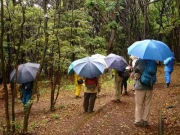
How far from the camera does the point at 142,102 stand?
723 cm

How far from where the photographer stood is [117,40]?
34781mm

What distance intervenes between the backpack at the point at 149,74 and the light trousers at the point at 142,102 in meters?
0.30

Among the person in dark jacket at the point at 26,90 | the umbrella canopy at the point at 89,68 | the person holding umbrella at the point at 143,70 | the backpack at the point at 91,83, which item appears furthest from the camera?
the person in dark jacket at the point at 26,90

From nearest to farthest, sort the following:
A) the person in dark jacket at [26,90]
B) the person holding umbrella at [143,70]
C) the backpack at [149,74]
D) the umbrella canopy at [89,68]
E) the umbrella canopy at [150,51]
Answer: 1. the umbrella canopy at [150,51]
2. the person holding umbrella at [143,70]
3. the backpack at [149,74]
4. the umbrella canopy at [89,68]
5. the person in dark jacket at [26,90]

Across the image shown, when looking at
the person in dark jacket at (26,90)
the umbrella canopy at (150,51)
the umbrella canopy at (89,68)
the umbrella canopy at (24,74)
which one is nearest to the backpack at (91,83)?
the umbrella canopy at (89,68)

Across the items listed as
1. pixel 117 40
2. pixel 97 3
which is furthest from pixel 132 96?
pixel 117 40

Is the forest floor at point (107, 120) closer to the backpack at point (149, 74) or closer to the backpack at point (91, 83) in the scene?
the backpack at point (91, 83)

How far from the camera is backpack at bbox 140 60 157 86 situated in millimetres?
7004

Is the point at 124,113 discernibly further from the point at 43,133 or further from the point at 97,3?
the point at 97,3

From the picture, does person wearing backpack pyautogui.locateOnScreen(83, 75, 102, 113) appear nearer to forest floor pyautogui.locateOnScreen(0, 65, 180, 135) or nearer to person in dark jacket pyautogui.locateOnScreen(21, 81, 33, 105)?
forest floor pyautogui.locateOnScreen(0, 65, 180, 135)

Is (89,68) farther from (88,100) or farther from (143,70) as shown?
(143,70)

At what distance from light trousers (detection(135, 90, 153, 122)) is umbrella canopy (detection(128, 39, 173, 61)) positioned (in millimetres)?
983

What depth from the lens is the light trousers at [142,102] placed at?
283 inches

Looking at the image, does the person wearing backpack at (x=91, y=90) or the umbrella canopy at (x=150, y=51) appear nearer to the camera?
the umbrella canopy at (x=150, y=51)
